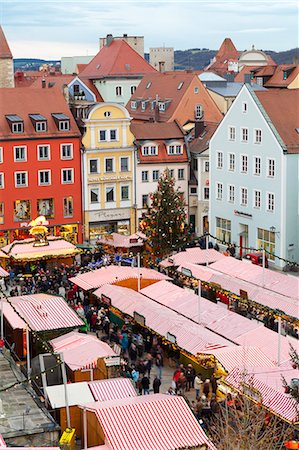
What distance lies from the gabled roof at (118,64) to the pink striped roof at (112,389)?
62114 millimetres

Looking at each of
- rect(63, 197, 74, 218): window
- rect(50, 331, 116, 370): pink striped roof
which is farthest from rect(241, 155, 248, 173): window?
rect(50, 331, 116, 370): pink striped roof

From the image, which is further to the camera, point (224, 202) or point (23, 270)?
point (224, 202)

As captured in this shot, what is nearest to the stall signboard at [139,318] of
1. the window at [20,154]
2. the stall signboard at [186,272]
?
the stall signboard at [186,272]

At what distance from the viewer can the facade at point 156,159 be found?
53.6 meters

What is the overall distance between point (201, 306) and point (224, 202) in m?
20.1

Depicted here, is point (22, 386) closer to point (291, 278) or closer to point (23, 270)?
point (291, 278)

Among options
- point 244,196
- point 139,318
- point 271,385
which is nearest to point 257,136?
point 244,196

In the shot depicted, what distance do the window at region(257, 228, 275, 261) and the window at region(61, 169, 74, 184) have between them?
1204cm

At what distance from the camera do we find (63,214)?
52281mm

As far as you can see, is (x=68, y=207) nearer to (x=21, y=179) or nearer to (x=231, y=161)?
(x=21, y=179)

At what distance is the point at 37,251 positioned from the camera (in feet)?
142

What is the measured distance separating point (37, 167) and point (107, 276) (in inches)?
664

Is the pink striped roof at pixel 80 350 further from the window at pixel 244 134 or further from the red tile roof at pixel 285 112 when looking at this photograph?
the window at pixel 244 134

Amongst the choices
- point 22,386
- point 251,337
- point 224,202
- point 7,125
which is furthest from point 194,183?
point 22,386
